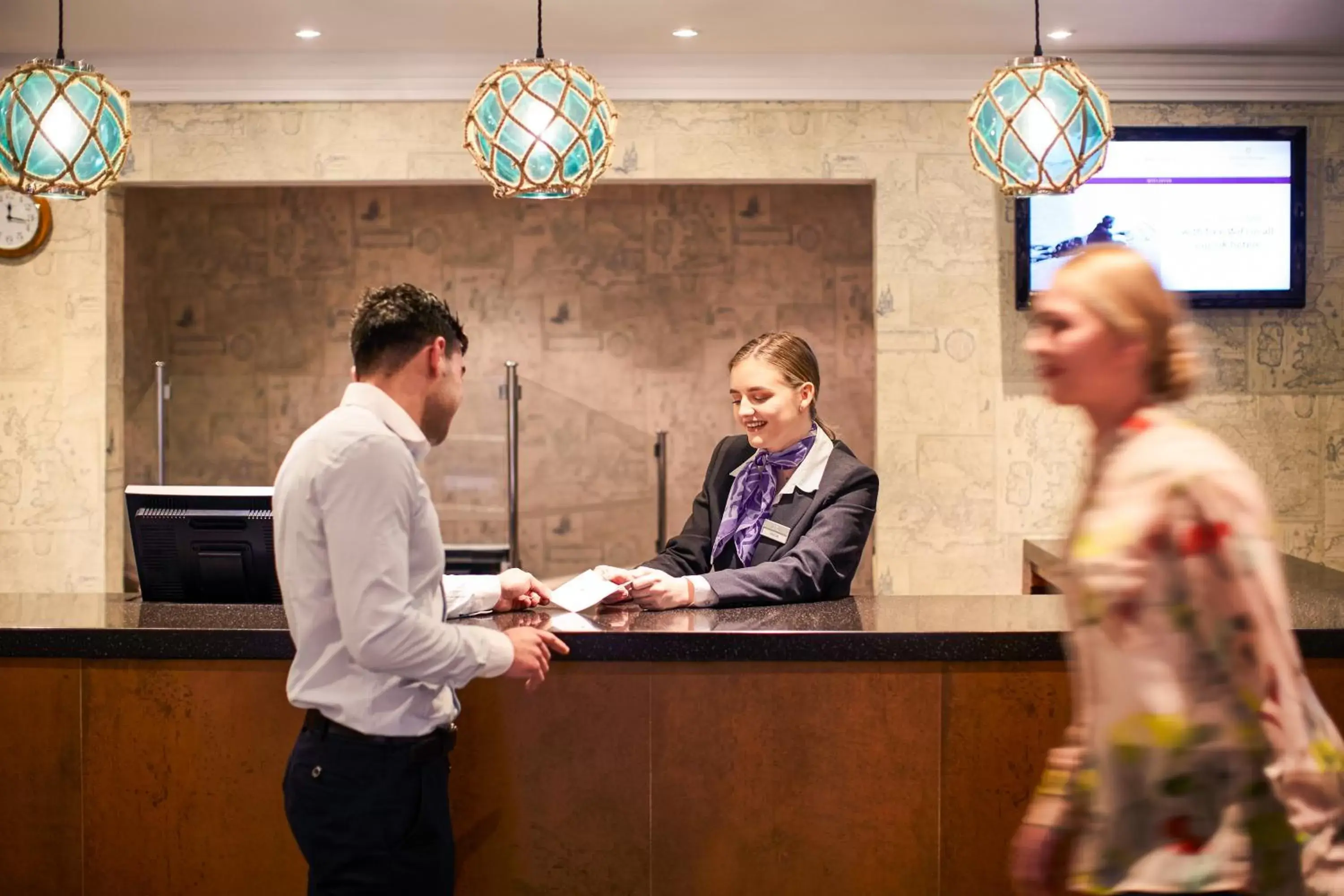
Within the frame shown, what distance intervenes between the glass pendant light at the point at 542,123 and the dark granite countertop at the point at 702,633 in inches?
41.3

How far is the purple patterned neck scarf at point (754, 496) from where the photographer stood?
3238 millimetres

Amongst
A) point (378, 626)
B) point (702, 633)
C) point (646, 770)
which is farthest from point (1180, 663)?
point (646, 770)

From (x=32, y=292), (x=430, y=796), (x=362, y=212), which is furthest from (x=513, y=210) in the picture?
(x=430, y=796)

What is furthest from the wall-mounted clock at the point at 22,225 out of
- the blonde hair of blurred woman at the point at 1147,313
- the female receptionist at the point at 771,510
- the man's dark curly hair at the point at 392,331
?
the blonde hair of blurred woman at the point at 1147,313

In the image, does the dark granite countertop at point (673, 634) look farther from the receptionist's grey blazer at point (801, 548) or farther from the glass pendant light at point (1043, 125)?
the glass pendant light at point (1043, 125)

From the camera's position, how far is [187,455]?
6.82 metres

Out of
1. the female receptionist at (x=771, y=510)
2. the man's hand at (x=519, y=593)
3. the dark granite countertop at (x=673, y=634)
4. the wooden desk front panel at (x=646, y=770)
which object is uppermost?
the female receptionist at (x=771, y=510)

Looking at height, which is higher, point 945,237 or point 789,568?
point 945,237

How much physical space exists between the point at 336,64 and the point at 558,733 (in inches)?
137

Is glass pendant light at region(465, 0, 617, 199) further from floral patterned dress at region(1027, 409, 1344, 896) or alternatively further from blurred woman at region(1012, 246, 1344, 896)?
floral patterned dress at region(1027, 409, 1344, 896)

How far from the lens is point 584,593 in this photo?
9.34 feet

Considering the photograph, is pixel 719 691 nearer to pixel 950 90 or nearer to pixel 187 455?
pixel 950 90

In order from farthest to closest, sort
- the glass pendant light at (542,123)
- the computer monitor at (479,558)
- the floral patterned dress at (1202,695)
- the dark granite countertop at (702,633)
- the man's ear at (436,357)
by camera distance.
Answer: the computer monitor at (479,558)
the glass pendant light at (542,123)
the dark granite countertop at (702,633)
the man's ear at (436,357)
the floral patterned dress at (1202,695)

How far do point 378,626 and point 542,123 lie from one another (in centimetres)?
154
